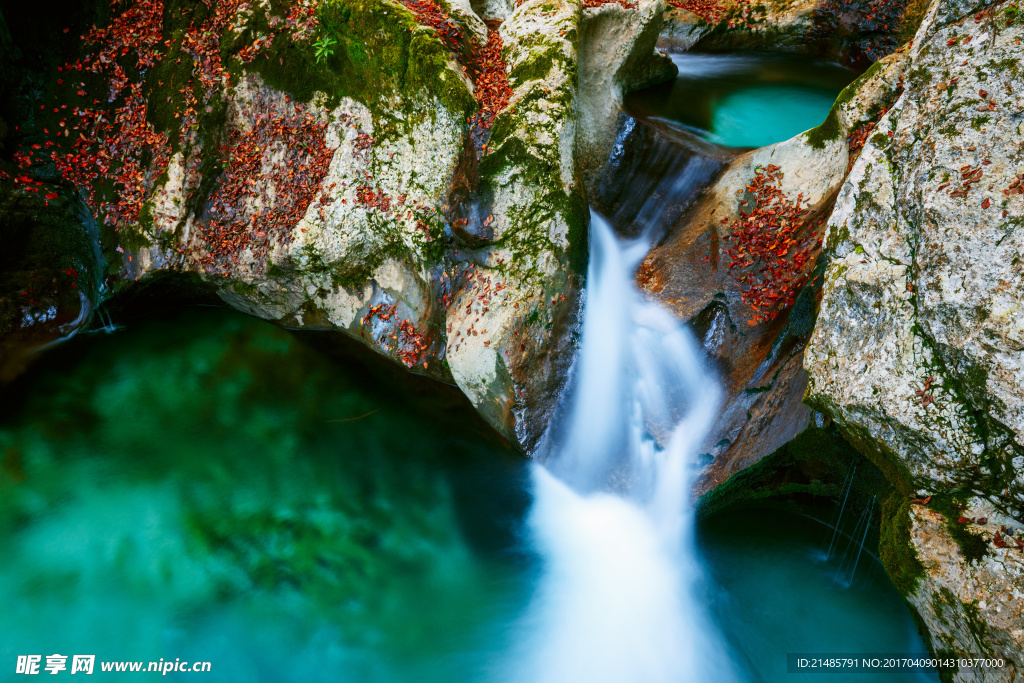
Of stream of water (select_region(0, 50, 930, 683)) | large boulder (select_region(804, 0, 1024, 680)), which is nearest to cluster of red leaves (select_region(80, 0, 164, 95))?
stream of water (select_region(0, 50, 930, 683))

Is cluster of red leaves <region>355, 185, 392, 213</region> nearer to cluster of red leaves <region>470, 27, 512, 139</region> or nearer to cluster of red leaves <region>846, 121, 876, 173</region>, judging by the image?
cluster of red leaves <region>470, 27, 512, 139</region>

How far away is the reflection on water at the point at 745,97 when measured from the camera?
7.99 meters

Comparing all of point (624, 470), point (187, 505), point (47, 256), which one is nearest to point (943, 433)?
point (624, 470)

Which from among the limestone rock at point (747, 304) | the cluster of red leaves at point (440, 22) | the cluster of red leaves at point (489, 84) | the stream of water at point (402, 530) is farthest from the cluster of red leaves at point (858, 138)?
the cluster of red leaves at point (440, 22)

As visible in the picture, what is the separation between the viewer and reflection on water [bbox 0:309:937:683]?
511 centimetres

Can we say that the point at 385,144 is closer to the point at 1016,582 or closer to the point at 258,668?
the point at 258,668

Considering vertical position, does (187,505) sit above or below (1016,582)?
below

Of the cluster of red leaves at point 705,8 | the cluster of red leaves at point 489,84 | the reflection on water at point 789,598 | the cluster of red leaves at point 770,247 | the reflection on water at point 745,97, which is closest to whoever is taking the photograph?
the reflection on water at point 789,598

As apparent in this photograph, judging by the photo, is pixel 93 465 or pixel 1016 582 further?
pixel 93 465

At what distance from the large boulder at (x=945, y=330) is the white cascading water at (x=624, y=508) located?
5.94 feet

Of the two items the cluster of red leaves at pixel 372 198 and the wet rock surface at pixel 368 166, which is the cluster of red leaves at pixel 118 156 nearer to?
the wet rock surface at pixel 368 166

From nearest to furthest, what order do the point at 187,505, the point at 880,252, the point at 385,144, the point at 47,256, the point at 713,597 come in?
the point at 880,252
the point at 713,597
the point at 187,505
the point at 385,144
the point at 47,256

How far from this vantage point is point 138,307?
26.1 ft

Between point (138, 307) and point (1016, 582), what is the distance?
10.3 metres
